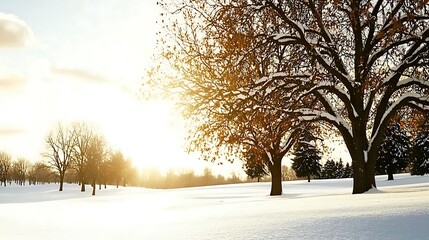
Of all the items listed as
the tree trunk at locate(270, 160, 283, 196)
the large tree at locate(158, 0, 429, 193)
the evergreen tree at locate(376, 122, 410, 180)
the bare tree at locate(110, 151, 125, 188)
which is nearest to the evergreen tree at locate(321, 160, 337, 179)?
the evergreen tree at locate(376, 122, 410, 180)

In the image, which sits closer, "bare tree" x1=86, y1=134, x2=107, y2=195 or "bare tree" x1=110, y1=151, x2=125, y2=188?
"bare tree" x1=86, y1=134, x2=107, y2=195

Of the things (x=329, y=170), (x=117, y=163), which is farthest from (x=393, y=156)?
(x=117, y=163)

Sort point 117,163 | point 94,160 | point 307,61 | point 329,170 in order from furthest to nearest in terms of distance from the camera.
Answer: point 329,170
point 117,163
point 94,160
point 307,61

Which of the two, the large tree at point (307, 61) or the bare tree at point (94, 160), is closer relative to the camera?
the large tree at point (307, 61)

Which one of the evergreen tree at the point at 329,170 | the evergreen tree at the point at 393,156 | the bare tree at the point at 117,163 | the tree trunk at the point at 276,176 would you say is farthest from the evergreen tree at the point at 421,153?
the bare tree at the point at 117,163

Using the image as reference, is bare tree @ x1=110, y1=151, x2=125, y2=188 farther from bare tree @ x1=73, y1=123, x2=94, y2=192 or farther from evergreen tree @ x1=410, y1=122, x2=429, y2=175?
evergreen tree @ x1=410, y1=122, x2=429, y2=175

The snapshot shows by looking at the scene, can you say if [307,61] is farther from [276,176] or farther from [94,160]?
[94,160]

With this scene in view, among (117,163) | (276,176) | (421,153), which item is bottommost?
(276,176)

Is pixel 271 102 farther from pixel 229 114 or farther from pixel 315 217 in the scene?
pixel 315 217

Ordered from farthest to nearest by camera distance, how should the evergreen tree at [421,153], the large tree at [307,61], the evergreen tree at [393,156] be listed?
the evergreen tree at [421,153], the evergreen tree at [393,156], the large tree at [307,61]

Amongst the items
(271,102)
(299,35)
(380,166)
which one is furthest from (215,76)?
(380,166)

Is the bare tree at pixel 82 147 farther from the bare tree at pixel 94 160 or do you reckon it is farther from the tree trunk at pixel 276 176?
the tree trunk at pixel 276 176

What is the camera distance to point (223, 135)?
13109mm

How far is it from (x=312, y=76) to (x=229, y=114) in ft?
10.4
